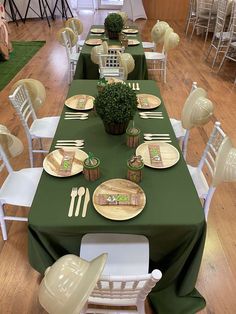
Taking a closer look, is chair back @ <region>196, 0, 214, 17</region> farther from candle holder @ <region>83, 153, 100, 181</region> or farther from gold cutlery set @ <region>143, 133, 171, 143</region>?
candle holder @ <region>83, 153, 100, 181</region>

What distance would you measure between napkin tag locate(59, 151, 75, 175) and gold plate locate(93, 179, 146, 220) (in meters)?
0.21

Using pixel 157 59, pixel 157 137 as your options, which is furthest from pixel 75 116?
pixel 157 59

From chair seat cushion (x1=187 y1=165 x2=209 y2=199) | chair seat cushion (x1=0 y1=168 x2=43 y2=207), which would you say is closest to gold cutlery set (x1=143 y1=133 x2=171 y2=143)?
chair seat cushion (x1=187 y1=165 x2=209 y2=199)

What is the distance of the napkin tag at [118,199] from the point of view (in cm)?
121

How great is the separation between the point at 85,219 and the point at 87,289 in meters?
0.41

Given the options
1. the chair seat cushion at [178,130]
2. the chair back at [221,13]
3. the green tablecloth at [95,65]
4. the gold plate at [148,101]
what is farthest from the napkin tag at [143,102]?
the chair back at [221,13]

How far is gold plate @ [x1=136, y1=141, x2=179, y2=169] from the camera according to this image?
1.42 metres

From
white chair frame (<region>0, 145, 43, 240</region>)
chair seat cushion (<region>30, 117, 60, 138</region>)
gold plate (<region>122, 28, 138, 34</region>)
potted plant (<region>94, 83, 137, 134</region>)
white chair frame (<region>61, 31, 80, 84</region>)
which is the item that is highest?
potted plant (<region>94, 83, 137, 134</region>)

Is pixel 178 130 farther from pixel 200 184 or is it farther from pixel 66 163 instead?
pixel 66 163

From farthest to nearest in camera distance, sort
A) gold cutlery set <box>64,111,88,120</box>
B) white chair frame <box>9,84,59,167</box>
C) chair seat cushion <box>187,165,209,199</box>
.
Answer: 1. white chair frame <box>9,84,59,167</box>
2. gold cutlery set <box>64,111,88,120</box>
3. chair seat cushion <box>187,165,209,199</box>

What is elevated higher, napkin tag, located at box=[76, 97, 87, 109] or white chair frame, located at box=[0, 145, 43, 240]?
napkin tag, located at box=[76, 97, 87, 109]

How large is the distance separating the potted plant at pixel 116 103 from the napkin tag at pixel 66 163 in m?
0.29

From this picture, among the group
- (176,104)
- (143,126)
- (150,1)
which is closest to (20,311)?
(143,126)

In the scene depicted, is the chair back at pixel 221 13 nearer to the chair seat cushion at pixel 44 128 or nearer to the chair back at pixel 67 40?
the chair back at pixel 67 40
